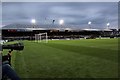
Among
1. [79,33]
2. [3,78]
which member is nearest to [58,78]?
[3,78]

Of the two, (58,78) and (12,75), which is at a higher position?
(12,75)

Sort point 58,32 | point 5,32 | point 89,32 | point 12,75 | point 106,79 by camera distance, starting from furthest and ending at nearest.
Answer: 1. point 89,32
2. point 58,32
3. point 5,32
4. point 106,79
5. point 12,75

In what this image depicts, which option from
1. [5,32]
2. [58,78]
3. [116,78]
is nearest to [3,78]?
[58,78]

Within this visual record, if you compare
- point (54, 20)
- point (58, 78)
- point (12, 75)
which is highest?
point (54, 20)

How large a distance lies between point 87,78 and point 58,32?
134 m

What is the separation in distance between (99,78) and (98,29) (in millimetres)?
143785

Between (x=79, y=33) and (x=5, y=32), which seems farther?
(x=79, y=33)

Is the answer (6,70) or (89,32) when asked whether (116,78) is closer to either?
(6,70)

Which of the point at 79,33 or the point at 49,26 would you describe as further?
the point at 79,33

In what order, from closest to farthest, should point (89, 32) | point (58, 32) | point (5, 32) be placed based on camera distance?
1. point (5, 32)
2. point (58, 32)
3. point (89, 32)

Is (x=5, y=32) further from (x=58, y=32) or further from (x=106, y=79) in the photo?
(x=106, y=79)

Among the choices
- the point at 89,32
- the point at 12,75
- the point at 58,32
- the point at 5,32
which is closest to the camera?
the point at 12,75

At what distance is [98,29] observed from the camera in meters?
153

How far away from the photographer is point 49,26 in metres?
142
